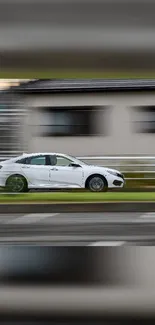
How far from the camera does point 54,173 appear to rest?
46.4ft

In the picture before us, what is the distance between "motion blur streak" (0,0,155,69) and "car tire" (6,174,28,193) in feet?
38.0

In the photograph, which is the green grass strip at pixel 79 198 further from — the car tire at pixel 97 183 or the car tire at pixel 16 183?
the car tire at pixel 97 183

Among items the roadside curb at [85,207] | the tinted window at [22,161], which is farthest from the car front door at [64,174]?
the roadside curb at [85,207]

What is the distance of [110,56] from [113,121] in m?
14.7

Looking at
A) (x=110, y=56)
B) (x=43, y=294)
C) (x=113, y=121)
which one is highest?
(x=113, y=121)

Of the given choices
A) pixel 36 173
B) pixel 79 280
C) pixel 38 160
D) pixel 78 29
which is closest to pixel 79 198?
pixel 36 173

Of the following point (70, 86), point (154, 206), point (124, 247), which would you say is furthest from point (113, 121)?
point (124, 247)

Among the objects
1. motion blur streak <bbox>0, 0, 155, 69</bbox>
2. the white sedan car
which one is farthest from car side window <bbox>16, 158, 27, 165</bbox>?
motion blur streak <bbox>0, 0, 155, 69</bbox>

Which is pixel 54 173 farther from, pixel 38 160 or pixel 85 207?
pixel 85 207

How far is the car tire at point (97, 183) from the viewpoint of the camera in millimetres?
14383

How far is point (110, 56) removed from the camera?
197 cm

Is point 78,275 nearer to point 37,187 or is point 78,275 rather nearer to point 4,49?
point 4,49

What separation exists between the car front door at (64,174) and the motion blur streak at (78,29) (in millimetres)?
12150

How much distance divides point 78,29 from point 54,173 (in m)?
12.3
